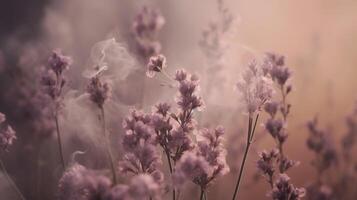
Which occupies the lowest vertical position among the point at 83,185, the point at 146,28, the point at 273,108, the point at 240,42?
the point at 83,185

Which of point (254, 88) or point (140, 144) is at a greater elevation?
point (254, 88)

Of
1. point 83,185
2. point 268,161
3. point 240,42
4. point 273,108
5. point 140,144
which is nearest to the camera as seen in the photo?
point 83,185

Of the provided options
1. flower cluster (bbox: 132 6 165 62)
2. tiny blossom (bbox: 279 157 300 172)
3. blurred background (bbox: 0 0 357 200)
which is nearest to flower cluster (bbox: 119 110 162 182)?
tiny blossom (bbox: 279 157 300 172)

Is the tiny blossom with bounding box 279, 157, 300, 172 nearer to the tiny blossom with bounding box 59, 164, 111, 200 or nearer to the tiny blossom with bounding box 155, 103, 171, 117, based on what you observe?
the tiny blossom with bounding box 155, 103, 171, 117

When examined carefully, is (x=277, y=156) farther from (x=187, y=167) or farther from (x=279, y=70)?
(x=187, y=167)

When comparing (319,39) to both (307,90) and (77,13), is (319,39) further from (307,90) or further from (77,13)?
(77,13)

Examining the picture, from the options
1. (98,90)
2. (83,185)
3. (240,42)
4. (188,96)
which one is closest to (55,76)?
(98,90)

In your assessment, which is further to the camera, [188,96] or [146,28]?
[146,28]

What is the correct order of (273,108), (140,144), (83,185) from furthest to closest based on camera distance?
1. (273,108)
2. (140,144)
3. (83,185)

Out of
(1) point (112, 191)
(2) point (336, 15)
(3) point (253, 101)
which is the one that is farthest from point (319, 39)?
(1) point (112, 191)
